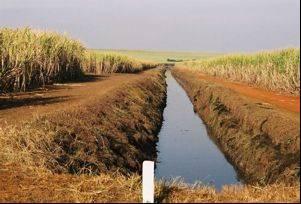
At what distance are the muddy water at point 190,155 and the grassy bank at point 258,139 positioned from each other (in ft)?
1.08

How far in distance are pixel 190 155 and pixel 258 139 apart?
334cm

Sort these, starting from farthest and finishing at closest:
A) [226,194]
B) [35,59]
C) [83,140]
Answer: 1. [35,59]
2. [83,140]
3. [226,194]

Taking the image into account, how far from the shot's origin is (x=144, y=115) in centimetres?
1794

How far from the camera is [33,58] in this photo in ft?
62.8

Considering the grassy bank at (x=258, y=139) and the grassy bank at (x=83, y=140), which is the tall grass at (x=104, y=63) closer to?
the grassy bank at (x=258, y=139)

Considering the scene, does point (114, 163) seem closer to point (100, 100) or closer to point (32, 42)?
point (100, 100)

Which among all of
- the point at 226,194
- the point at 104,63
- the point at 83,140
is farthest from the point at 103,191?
the point at 104,63

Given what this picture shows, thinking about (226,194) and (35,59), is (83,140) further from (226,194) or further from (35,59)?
(35,59)

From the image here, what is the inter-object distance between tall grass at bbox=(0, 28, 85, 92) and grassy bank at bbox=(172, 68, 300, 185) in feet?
22.1

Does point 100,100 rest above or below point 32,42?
below

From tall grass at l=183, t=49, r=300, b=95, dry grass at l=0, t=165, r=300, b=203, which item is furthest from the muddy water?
tall grass at l=183, t=49, r=300, b=95

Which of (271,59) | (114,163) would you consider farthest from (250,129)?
(271,59)

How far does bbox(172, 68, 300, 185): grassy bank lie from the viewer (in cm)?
1049

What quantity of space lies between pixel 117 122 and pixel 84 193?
7.30 metres
